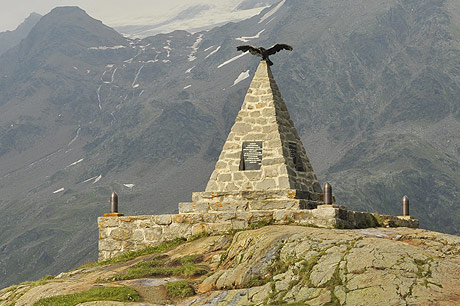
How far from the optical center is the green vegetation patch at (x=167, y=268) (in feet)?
55.6

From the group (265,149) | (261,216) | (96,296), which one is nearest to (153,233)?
(261,216)

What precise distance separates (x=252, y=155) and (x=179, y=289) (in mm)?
9204

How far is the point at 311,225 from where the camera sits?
19.3 m

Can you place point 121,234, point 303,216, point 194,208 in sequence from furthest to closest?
point 121,234 → point 194,208 → point 303,216

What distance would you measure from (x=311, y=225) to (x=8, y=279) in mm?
195975

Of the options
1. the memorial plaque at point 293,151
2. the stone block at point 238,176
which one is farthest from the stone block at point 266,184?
the memorial plaque at point 293,151

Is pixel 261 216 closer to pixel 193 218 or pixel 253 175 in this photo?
pixel 193 218

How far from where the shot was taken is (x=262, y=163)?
2330 cm

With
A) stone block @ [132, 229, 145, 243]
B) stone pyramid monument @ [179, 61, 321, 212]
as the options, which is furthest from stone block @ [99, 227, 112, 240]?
stone pyramid monument @ [179, 61, 321, 212]

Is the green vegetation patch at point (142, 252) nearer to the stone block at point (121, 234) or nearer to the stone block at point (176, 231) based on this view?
the stone block at point (176, 231)

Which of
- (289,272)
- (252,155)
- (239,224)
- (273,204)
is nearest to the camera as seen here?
(289,272)

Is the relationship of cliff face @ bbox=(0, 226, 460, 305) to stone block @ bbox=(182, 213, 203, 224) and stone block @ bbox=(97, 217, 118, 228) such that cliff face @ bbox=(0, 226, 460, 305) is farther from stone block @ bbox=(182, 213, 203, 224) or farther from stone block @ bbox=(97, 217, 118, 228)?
stone block @ bbox=(97, 217, 118, 228)

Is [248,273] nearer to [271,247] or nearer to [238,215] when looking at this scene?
[271,247]

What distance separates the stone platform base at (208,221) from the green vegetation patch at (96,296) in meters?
6.04
